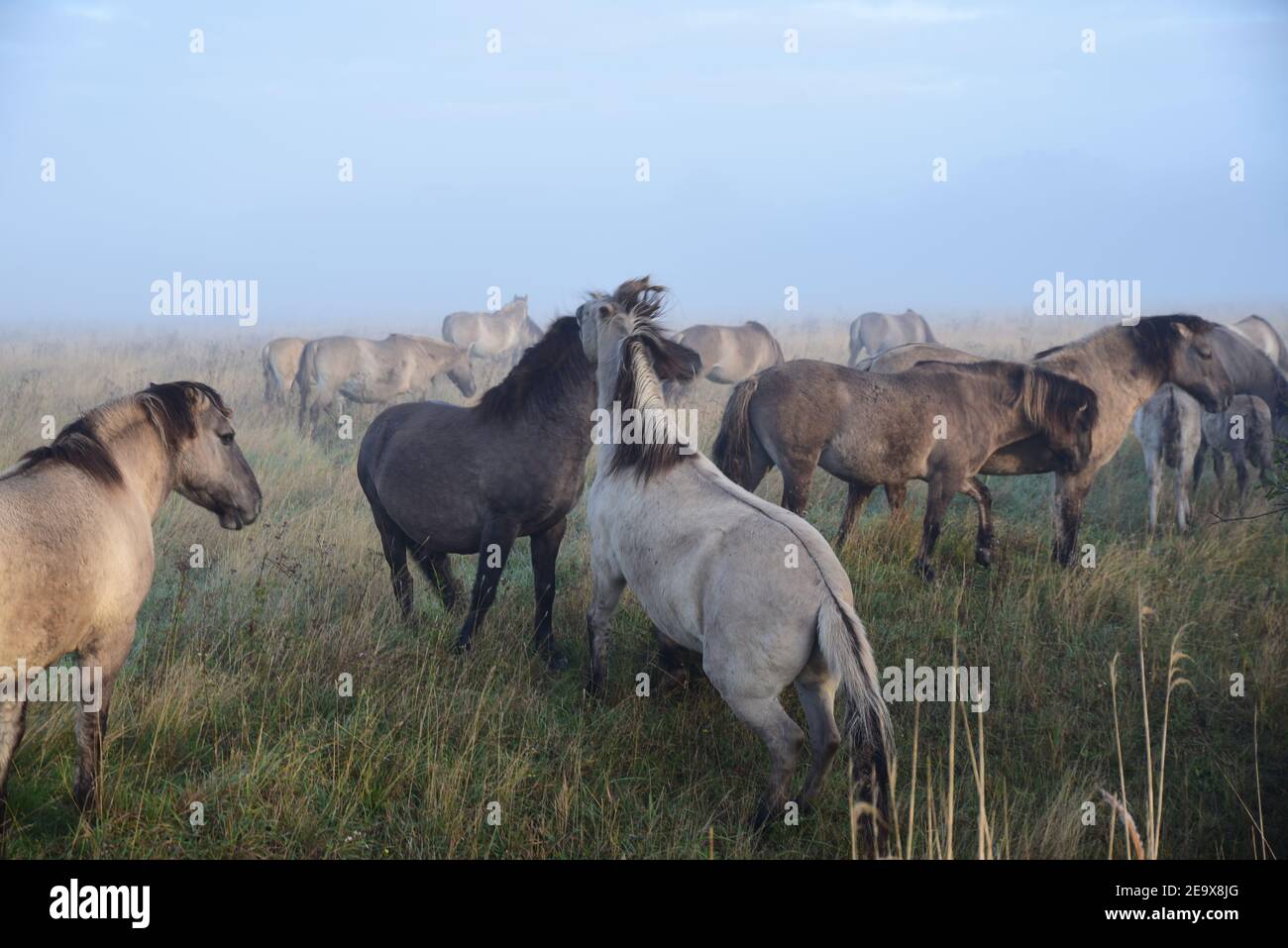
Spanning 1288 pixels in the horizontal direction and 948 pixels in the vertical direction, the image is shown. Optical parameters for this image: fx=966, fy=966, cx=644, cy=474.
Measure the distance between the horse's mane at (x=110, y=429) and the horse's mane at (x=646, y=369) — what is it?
7.16 ft

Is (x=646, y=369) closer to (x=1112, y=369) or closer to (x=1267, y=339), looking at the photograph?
(x=1112, y=369)

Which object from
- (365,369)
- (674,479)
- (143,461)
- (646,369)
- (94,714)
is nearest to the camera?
(94,714)

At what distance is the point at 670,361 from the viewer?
5891mm

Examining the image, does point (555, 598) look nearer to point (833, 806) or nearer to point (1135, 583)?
point (833, 806)

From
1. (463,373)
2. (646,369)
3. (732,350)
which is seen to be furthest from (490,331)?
(646,369)

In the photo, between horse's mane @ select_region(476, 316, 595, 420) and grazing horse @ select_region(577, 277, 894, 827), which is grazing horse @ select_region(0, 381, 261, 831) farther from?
grazing horse @ select_region(577, 277, 894, 827)

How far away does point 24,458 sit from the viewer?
420 cm

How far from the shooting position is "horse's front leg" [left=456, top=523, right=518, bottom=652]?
6348mm

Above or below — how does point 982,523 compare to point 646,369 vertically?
below

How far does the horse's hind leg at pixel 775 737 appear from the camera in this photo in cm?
437

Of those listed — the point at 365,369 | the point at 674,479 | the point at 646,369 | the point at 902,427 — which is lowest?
the point at 674,479

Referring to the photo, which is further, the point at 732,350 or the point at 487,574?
the point at 732,350

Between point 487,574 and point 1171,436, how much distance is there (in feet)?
26.5
